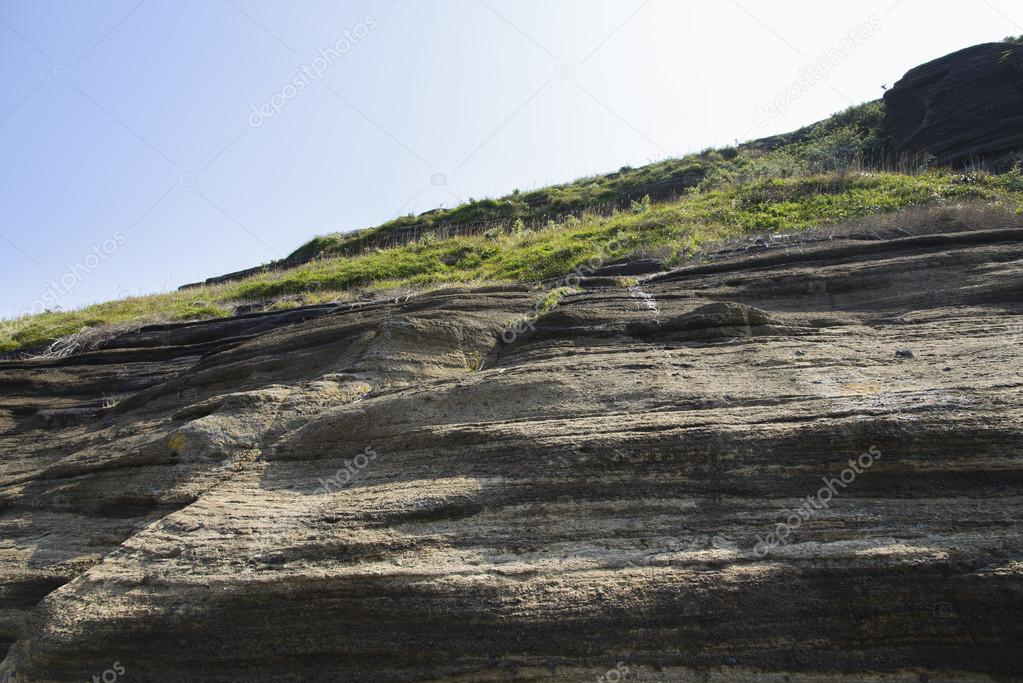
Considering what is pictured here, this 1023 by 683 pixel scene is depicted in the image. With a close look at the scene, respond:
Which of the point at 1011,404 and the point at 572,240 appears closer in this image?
the point at 1011,404

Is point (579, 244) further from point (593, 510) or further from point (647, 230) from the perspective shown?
point (593, 510)

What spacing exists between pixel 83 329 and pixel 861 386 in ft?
66.3

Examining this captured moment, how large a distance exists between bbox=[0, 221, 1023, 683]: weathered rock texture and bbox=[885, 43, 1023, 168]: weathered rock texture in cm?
1210

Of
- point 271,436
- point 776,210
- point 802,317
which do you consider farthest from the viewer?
point 776,210

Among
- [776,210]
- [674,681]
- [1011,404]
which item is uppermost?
[776,210]

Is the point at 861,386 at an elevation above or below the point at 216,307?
below

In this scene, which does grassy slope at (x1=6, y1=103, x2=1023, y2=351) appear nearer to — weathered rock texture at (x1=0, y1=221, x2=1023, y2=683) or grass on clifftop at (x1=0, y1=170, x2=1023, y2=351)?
grass on clifftop at (x1=0, y1=170, x2=1023, y2=351)

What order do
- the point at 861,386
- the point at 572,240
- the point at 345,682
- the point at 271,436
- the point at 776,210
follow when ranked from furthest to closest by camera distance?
1. the point at 572,240
2. the point at 776,210
3. the point at 271,436
4. the point at 861,386
5. the point at 345,682

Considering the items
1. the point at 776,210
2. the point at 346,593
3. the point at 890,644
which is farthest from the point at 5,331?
the point at 890,644

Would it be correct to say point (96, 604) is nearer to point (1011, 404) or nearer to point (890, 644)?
point (890, 644)

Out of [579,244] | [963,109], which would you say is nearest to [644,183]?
[963,109]

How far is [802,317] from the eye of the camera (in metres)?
10.1

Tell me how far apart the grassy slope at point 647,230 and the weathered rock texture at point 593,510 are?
17.9ft

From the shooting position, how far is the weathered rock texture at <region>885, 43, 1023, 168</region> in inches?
798
